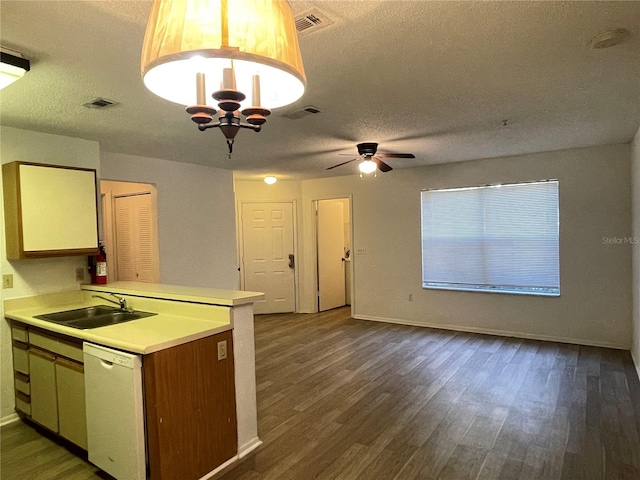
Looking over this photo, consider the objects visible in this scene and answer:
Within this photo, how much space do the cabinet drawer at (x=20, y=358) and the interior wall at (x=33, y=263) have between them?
73mm

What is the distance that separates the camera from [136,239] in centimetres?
529

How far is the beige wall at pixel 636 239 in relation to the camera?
3891 mm

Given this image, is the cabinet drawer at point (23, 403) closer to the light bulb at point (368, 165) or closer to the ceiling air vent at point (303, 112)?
the ceiling air vent at point (303, 112)

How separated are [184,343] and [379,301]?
14.8 feet

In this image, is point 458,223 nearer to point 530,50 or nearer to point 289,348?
point 289,348

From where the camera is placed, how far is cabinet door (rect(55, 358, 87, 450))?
258cm

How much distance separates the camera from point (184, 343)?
7.63ft

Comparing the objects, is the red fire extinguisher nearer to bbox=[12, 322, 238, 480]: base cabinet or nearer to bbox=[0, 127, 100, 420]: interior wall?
bbox=[0, 127, 100, 420]: interior wall

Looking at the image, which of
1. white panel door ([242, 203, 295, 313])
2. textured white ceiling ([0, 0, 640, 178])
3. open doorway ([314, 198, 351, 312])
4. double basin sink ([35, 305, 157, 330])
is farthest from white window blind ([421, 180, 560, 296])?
double basin sink ([35, 305, 157, 330])

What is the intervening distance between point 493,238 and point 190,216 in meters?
4.19

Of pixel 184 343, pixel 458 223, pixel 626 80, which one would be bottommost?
pixel 184 343

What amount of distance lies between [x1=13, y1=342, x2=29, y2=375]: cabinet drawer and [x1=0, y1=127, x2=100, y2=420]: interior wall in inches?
2.9

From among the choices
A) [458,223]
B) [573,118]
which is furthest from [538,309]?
[573,118]

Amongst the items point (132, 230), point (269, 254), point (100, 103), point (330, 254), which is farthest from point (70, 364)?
point (330, 254)
